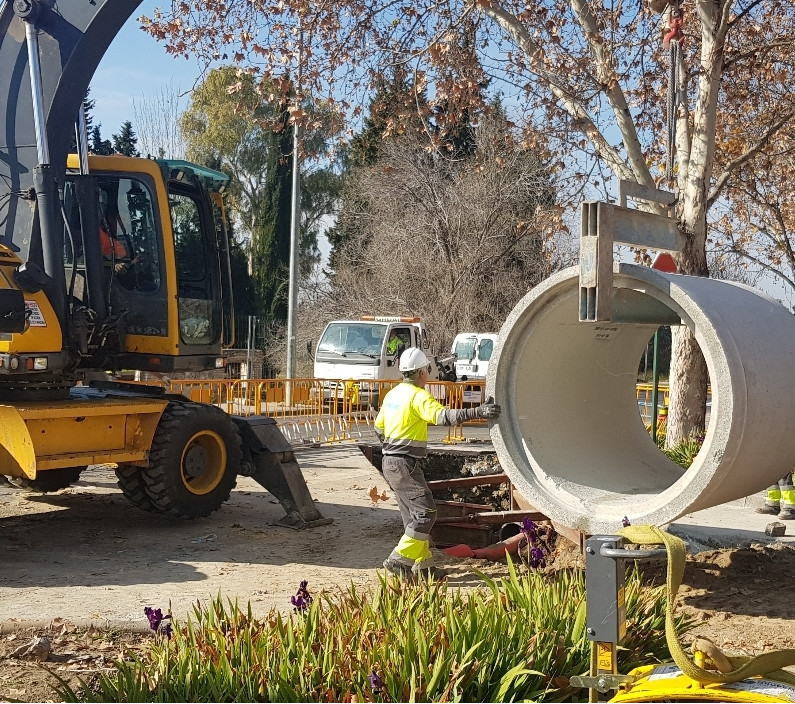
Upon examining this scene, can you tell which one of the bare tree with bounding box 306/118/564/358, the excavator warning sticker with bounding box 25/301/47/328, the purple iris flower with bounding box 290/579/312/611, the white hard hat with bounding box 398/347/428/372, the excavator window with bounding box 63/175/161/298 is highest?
the bare tree with bounding box 306/118/564/358

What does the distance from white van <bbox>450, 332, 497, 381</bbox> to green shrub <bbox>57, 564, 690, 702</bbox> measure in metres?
23.8

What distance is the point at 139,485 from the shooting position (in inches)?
368

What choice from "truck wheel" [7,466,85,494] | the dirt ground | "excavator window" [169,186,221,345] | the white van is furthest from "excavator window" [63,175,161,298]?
the white van

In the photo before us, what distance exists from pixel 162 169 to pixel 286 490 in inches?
133

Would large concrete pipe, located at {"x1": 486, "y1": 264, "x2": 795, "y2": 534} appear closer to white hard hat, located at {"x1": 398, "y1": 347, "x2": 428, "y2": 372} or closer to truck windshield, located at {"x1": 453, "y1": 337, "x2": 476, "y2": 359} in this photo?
white hard hat, located at {"x1": 398, "y1": 347, "x2": 428, "y2": 372}

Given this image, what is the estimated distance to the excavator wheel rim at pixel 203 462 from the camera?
369 inches

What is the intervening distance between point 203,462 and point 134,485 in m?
0.68

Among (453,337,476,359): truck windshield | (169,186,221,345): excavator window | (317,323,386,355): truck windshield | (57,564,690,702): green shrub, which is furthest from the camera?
(453,337,476,359): truck windshield

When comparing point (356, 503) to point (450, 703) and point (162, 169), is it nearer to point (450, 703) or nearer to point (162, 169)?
point (162, 169)

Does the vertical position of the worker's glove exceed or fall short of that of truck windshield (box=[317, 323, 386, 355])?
it falls short

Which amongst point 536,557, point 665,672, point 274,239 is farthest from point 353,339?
point 274,239

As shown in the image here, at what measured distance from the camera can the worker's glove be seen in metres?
6.67

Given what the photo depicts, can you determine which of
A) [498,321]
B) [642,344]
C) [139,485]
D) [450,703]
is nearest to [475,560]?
[642,344]

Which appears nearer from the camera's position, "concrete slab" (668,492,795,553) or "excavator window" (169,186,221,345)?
"concrete slab" (668,492,795,553)
